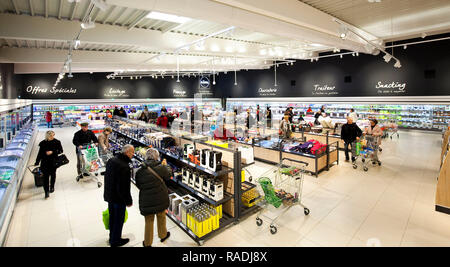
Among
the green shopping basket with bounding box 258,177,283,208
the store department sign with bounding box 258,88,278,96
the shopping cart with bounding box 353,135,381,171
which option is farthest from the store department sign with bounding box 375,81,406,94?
the green shopping basket with bounding box 258,177,283,208

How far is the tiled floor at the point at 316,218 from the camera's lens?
3.53 m

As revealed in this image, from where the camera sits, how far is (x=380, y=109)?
1331 centimetres

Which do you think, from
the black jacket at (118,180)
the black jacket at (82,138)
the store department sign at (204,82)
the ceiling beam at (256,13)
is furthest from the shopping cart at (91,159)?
the store department sign at (204,82)

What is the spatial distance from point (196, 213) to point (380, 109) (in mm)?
13798

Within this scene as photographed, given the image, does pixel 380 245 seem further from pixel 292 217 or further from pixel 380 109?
pixel 380 109

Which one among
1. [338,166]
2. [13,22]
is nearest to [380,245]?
[338,166]

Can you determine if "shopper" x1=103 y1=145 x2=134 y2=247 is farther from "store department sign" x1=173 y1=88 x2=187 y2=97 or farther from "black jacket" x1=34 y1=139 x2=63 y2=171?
"store department sign" x1=173 y1=88 x2=187 y2=97

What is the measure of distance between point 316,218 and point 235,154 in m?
1.92

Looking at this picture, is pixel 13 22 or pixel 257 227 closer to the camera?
pixel 257 227

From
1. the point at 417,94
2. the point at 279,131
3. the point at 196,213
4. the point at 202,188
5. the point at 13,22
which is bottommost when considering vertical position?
the point at 196,213

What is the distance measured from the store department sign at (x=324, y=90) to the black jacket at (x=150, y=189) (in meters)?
14.4

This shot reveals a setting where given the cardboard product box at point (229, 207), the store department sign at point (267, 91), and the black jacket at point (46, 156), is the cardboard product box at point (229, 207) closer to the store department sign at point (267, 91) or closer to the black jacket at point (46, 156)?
the black jacket at point (46, 156)

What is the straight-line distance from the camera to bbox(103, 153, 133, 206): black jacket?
3.09m
